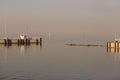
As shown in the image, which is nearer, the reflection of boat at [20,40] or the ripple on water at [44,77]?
the ripple on water at [44,77]

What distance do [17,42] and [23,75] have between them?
120m

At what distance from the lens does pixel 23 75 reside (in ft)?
108

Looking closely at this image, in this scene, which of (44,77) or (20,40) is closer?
(44,77)

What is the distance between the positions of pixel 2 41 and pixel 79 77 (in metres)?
120

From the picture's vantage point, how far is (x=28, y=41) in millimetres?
153375

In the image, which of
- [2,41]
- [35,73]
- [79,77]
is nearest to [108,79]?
[79,77]

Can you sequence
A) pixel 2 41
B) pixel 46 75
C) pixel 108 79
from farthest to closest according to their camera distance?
pixel 2 41 → pixel 46 75 → pixel 108 79

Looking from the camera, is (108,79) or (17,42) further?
(17,42)

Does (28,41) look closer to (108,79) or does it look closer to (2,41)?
(2,41)

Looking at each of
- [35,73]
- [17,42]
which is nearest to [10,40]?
[17,42]

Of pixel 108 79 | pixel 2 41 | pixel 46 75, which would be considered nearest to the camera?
pixel 108 79

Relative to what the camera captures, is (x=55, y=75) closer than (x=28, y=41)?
Yes

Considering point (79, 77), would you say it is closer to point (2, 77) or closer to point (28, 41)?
point (2, 77)

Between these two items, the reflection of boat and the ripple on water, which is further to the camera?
the reflection of boat
